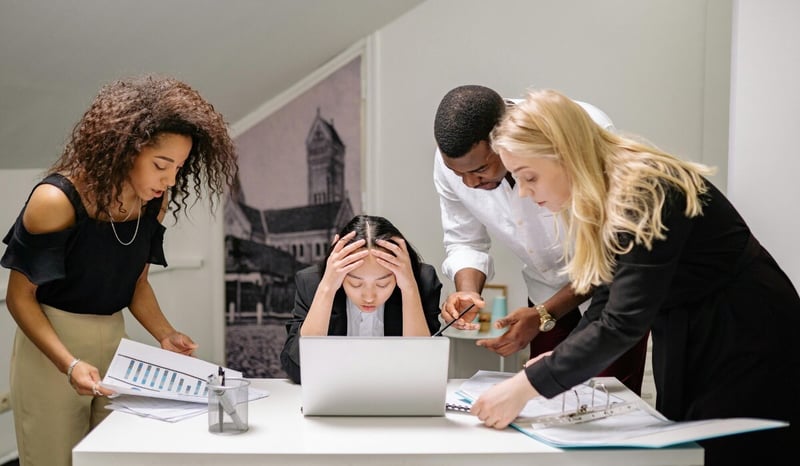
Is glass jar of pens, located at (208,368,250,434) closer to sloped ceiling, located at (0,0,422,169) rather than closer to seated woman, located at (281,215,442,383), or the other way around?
seated woman, located at (281,215,442,383)

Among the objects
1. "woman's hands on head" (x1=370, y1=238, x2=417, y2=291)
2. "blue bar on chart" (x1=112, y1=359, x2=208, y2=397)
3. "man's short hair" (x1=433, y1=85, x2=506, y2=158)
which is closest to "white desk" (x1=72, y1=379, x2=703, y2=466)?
"blue bar on chart" (x1=112, y1=359, x2=208, y2=397)

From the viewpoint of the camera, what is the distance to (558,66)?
377cm

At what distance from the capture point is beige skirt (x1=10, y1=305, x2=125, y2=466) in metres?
1.71

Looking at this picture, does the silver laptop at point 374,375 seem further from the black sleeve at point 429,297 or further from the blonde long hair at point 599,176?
the black sleeve at point 429,297

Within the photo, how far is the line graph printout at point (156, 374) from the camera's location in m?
1.61

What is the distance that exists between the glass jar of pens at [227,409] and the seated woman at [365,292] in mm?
376

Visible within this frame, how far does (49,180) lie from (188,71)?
1.41 m

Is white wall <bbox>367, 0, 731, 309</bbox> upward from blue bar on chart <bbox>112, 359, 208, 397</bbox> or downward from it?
upward

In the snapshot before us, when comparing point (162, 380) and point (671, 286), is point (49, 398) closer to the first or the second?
point (162, 380)

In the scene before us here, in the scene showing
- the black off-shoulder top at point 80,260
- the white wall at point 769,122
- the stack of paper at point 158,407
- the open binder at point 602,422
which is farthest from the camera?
the white wall at point 769,122

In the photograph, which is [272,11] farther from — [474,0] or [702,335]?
[702,335]

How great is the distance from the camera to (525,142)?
1.43 m

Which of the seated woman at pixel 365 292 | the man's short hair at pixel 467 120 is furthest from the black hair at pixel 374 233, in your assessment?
the man's short hair at pixel 467 120

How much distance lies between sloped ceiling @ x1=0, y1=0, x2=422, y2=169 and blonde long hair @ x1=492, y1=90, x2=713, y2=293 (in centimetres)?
138
